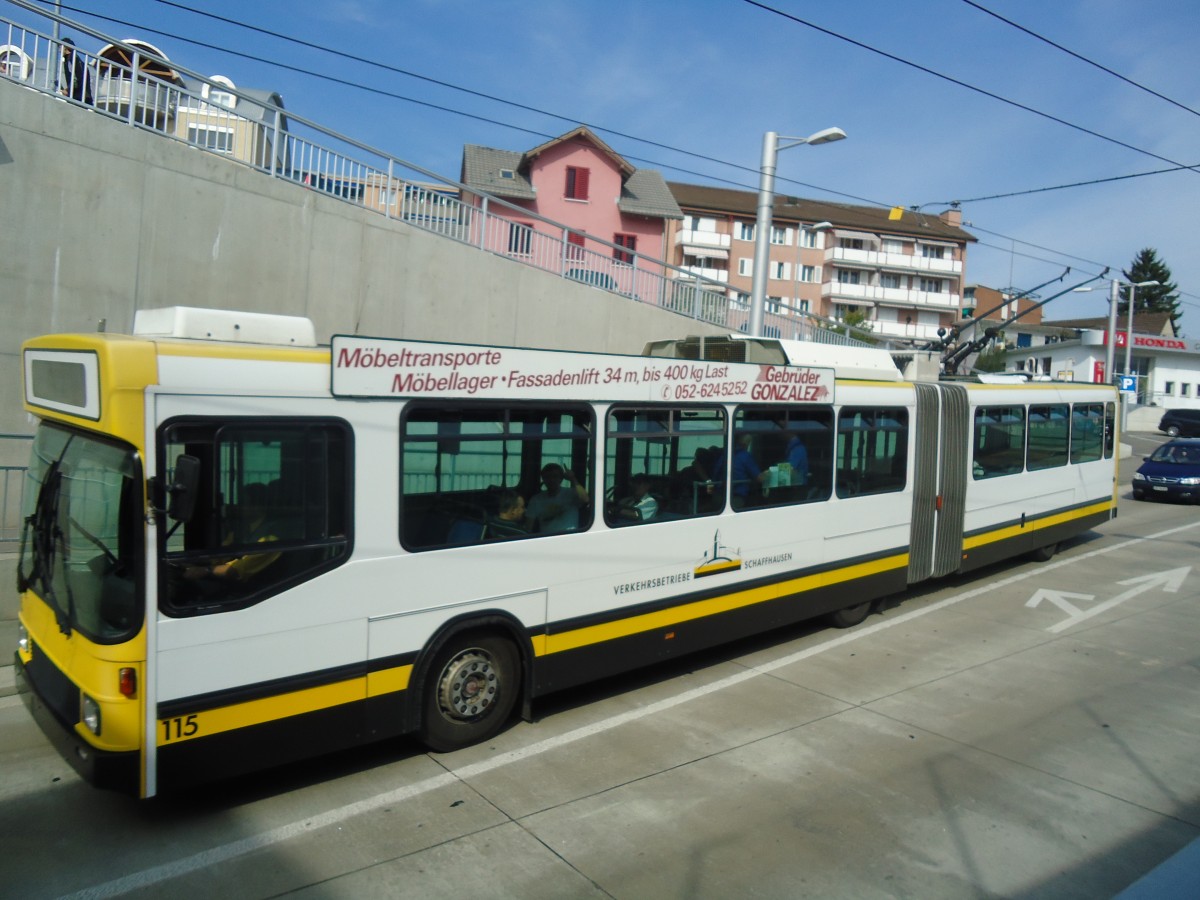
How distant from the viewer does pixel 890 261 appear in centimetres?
6562

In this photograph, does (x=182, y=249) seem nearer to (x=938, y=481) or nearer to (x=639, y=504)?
(x=639, y=504)

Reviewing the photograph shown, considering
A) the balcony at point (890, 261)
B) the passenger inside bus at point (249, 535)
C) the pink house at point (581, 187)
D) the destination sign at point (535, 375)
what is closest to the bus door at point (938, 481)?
the destination sign at point (535, 375)

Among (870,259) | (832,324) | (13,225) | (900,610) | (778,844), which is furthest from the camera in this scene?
(870,259)

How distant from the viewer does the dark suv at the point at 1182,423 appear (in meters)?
48.2

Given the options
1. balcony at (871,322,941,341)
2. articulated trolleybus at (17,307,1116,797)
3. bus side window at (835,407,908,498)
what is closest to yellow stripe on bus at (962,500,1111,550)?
bus side window at (835,407,908,498)

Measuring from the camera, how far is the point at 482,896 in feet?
14.7

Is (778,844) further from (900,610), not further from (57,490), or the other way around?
(900,610)

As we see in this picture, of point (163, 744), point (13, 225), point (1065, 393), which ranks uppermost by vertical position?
point (13, 225)

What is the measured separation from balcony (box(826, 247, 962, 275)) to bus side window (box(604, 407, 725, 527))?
198ft

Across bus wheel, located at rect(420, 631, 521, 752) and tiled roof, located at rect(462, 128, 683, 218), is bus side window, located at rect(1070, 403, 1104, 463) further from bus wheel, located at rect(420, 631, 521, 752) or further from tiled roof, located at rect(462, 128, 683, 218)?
tiled roof, located at rect(462, 128, 683, 218)

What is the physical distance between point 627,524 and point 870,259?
62.2 meters

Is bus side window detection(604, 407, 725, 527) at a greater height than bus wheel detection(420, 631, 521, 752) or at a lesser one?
greater

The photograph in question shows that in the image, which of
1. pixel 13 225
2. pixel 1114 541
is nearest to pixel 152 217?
pixel 13 225

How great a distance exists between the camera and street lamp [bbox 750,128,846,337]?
14531mm
